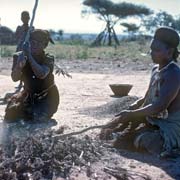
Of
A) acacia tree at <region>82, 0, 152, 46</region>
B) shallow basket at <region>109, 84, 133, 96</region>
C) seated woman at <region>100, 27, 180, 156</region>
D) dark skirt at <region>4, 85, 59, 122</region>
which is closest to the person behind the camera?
seated woman at <region>100, 27, 180, 156</region>

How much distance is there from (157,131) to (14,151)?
1.45 metres

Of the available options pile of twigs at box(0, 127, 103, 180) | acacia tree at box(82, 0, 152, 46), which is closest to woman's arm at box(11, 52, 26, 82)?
pile of twigs at box(0, 127, 103, 180)

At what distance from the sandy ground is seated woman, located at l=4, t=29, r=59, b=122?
12.9 inches

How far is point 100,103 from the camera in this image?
331 inches

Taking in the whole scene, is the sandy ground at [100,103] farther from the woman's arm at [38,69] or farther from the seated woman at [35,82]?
the woman's arm at [38,69]

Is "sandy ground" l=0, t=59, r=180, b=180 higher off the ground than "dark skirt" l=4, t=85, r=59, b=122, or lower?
lower

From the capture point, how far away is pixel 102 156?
15.4 ft

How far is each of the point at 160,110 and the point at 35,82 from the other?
215cm

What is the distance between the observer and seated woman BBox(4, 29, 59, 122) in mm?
6121

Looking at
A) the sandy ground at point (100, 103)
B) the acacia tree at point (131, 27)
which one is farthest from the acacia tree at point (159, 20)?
the sandy ground at point (100, 103)

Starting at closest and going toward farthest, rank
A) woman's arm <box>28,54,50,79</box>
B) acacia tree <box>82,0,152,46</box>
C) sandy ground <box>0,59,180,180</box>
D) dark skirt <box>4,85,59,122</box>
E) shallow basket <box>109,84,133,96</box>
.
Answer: sandy ground <box>0,59,180,180</box> < woman's arm <box>28,54,50,79</box> < dark skirt <box>4,85,59,122</box> < shallow basket <box>109,84,133,96</box> < acacia tree <box>82,0,152,46</box>

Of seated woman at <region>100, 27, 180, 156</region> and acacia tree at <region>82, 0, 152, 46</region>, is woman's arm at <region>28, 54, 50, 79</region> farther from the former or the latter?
acacia tree at <region>82, 0, 152, 46</region>

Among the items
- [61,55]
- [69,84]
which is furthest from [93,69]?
[61,55]

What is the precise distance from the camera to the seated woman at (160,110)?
15.5ft
